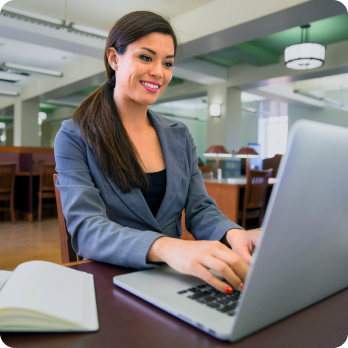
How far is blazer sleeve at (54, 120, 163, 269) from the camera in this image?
62 centimetres

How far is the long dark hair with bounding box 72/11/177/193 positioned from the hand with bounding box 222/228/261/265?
0.27 m

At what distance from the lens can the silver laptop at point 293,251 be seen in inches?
12.5

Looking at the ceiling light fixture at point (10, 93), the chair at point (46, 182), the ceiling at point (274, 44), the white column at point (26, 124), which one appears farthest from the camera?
the white column at point (26, 124)

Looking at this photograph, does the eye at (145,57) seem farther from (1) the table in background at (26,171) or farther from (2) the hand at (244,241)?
(1) the table in background at (26,171)

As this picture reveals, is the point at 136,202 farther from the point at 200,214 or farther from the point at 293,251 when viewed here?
the point at 293,251

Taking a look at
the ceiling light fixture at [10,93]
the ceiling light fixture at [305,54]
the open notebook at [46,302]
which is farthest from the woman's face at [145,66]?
the ceiling light fixture at [10,93]

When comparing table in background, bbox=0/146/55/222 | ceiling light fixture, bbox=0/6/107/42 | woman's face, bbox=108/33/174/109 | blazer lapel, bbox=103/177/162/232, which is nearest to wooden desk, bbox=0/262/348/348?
blazer lapel, bbox=103/177/162/232

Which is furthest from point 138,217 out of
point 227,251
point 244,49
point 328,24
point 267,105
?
point 267,105

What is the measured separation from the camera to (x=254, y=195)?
3625mm

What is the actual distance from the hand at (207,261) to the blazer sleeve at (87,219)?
0.23 ft

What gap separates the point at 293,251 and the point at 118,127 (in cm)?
67

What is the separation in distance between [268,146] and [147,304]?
1044 centimetres

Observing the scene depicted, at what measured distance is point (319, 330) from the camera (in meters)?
0.41

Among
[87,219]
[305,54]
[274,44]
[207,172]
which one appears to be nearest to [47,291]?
[87,219]
